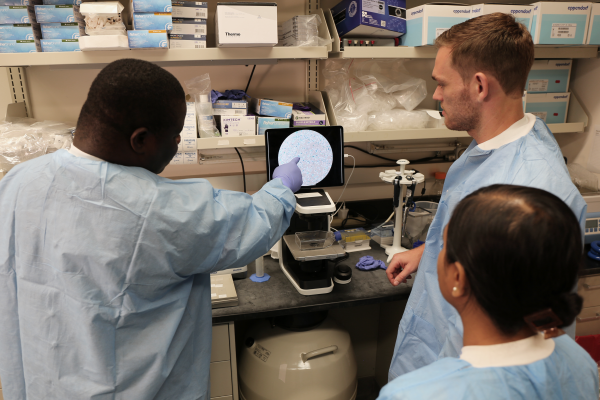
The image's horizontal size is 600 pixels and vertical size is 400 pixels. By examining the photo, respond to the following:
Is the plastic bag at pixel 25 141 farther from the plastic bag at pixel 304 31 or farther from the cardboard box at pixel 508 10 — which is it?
the cardboard box at pixel 508 10

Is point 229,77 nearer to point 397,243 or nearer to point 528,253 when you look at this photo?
point 397,243

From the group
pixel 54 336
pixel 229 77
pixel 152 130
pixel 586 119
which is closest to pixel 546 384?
pixel 152 130

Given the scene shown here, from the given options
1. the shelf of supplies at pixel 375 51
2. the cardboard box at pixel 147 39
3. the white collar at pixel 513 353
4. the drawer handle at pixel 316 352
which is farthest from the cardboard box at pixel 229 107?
the white collar at pixel 513 353

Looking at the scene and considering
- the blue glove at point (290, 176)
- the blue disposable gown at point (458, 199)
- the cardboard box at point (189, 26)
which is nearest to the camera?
the blue disposable gown at point (458, 199)

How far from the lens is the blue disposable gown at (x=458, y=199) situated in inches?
38.8

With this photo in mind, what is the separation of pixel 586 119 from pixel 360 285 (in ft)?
4.73

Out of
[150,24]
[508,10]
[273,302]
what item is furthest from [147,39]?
[508,10]

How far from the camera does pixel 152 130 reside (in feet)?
2.93

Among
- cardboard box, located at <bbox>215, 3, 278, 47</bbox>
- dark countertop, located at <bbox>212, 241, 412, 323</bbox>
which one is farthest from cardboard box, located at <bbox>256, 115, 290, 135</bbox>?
dark countertop, located at <bbox>212, 241, 412, 323</bbox>

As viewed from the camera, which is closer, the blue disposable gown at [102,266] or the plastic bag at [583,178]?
the blue disposable gown at [102,266]

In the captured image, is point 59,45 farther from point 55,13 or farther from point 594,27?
point 594,27

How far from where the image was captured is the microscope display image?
5.03 feet

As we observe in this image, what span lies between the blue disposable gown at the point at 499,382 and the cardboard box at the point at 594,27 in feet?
5.34

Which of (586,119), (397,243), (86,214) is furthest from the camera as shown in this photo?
(586,119)
